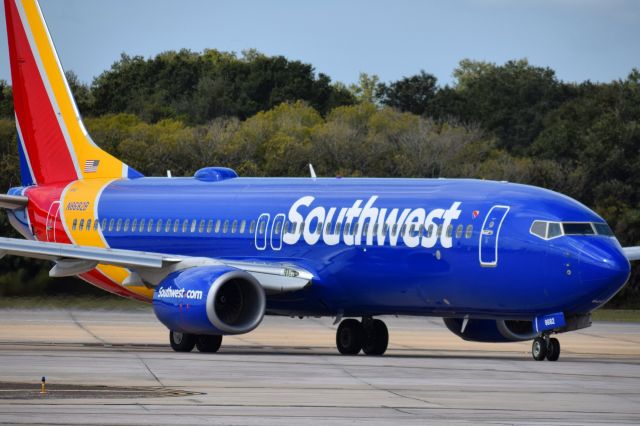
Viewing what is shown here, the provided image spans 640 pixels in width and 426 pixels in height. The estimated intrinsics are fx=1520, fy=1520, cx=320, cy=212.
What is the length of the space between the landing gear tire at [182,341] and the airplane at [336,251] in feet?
0.13

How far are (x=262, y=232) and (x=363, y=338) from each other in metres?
3.39

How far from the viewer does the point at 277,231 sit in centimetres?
3478

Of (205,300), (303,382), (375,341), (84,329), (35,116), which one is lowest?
(84,329)

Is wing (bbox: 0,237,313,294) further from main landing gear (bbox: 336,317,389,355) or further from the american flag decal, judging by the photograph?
the american flag decal

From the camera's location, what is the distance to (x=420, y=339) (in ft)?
132

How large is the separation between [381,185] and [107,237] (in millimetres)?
8356

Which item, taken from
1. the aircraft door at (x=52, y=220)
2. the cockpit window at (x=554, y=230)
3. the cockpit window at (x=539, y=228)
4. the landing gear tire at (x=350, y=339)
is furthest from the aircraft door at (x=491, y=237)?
the aircraft door at (x=52, y=220)

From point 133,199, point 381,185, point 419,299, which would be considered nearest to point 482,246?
point 419,299

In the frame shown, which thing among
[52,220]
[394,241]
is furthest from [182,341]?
[52,220]

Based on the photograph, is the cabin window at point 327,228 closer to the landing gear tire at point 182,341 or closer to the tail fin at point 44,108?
the landing gear tire at point 182,341

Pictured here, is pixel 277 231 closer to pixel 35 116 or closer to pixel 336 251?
pixel 336 251

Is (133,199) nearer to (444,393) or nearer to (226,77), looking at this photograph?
(444,393)

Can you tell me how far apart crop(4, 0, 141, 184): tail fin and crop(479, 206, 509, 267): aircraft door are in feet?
46.0

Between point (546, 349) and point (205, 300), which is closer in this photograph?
point (546, 349)
